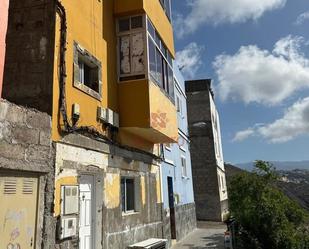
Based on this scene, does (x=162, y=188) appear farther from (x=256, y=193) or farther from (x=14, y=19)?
(x=14, y=19)

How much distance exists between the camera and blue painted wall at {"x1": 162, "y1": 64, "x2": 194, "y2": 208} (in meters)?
15.7

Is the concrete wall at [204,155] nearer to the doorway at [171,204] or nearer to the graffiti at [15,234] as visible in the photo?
the doorway at [171,204]

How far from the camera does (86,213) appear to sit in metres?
9.03

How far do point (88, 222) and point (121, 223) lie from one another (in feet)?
5.29

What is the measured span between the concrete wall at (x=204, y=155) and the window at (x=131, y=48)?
20217 mm

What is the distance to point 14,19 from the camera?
8344 mm

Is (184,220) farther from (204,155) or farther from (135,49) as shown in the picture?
(204,155)

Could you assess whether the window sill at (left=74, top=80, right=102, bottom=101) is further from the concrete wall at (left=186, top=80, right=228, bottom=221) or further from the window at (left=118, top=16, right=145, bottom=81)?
the concrete wall at (left=186, top=80, right=228, bottom=221)

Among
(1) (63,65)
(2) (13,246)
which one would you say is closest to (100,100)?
(1) (63,65)

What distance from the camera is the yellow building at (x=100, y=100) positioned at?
792 cm

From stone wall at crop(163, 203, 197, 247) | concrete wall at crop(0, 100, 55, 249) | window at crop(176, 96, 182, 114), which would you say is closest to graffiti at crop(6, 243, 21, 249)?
concrete wall at crop(0, 100, 55, 249)

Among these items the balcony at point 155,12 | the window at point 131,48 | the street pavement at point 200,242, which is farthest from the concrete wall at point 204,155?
the window at point 131,48

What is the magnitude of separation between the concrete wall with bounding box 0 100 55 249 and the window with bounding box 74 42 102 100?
1821mm

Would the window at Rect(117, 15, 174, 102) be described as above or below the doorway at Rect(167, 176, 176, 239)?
above
